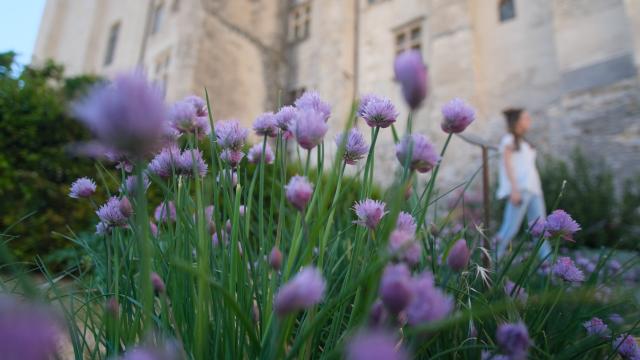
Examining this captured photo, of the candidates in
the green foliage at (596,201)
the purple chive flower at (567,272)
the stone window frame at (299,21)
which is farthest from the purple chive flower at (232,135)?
the stone window frame at (299,21)

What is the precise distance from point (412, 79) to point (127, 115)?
1.09 feet

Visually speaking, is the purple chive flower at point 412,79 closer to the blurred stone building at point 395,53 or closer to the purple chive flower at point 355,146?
the purple chive flower at point 355,146

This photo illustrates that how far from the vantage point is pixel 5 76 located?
11.8ft

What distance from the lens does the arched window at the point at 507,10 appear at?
843 centimetres

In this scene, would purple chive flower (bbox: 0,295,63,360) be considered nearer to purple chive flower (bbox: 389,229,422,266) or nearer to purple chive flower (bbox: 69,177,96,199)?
purple chive flower (bbox: 389,229,422,266)

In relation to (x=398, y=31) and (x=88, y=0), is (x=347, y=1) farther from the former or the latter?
(x=88, y=0)

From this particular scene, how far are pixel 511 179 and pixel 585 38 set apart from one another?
5403 mm

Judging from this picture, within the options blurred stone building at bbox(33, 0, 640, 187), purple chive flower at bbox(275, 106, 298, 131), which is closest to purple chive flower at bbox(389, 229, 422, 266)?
purple chive flower at bbox(275, 106, 298, 131)

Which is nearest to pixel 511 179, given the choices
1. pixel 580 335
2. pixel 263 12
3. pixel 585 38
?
pixel 580 335

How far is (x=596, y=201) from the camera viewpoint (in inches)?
219

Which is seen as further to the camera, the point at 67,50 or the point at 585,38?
the point at 67,50

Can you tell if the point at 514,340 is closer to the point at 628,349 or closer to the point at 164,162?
the point at 628,349

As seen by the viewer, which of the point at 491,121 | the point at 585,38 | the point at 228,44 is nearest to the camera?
the point at 585,38

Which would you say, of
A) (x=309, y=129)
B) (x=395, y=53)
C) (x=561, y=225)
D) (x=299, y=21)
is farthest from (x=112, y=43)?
(x=561, y=225)
